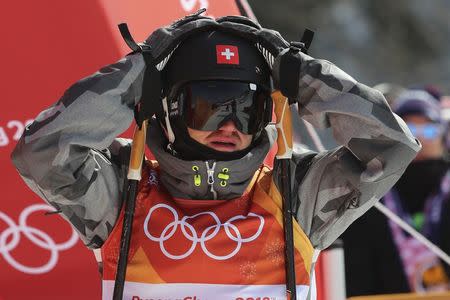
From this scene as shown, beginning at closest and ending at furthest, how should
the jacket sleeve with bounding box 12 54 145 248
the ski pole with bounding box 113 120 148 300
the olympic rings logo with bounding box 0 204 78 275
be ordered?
the jacket sleeve with bounding box 12 54 145 248
the ski pole with bounding box 113 120 148 300
the olympic rings logo with bounding box 0 204 78 275

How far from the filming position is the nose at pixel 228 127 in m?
Answer: 2.90

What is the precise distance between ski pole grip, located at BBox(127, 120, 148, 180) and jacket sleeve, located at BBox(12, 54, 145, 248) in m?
0.08

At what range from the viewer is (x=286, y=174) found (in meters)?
2.94

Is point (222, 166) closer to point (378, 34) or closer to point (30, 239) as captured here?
point (30, 239)

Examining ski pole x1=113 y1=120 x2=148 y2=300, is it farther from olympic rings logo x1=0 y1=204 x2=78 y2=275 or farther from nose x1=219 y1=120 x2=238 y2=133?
olympic rings logo x1=0 y1=204 x2=78 y2=275

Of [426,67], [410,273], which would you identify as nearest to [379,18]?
[426,67]

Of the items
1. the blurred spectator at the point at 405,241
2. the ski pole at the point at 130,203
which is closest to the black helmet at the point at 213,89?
the ski pole at the point at 130,203

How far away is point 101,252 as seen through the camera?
2.96m

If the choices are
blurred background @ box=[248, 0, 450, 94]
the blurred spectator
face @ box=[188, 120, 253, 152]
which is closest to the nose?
face @ box=[188, 120, 253, 152]

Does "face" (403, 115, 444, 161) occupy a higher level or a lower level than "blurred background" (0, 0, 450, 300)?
lower

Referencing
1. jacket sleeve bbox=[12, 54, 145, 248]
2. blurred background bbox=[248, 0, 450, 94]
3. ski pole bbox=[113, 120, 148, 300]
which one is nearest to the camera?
jacket sleeve bbox=[12, 54, 145, 248]

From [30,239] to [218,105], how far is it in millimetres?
1034

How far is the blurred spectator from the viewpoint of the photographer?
5352 millimetres

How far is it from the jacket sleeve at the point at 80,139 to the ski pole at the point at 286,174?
0.42 m
